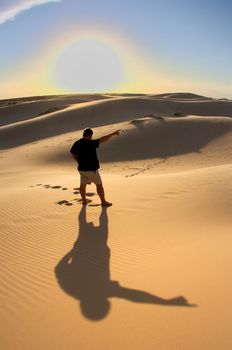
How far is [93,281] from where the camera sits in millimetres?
4504

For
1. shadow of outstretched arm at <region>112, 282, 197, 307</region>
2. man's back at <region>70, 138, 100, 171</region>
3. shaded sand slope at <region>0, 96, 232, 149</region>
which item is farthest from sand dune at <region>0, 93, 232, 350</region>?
shaded sand slope at <region>0, 96, 232, 149</region>

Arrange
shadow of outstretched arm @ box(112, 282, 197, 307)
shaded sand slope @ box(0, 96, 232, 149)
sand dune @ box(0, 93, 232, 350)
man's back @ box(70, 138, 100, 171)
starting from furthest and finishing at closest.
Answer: shaded sand slope @ box(0, 96, 232, 149)
man's back @ box(70, 138, 100, 171)
shadow of outstretched arm @ box(112, 282, 197, 307)
sand dune @ box(0, 93, 232, 350)

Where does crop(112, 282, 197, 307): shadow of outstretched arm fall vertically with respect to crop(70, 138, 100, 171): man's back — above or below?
below

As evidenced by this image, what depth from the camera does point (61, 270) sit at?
4.87 meters

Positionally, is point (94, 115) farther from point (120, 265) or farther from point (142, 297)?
point (142, 297)

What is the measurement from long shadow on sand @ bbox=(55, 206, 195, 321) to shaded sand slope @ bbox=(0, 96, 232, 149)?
68.7 feet

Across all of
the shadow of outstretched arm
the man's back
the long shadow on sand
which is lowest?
the long shadow on sand

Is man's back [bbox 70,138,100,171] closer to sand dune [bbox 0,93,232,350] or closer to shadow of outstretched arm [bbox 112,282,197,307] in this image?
sand dune [bbox 0,93,232,350]

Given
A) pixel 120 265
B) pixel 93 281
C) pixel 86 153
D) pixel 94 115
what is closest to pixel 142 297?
pixel 93 281

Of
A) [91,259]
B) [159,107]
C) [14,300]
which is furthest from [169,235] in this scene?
[159,107]

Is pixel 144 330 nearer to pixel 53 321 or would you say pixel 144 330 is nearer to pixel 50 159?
pixel 53 321

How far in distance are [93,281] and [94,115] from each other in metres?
29.0

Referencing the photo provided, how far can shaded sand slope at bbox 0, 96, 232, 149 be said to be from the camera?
2807 cm

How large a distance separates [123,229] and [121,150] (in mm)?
12310
